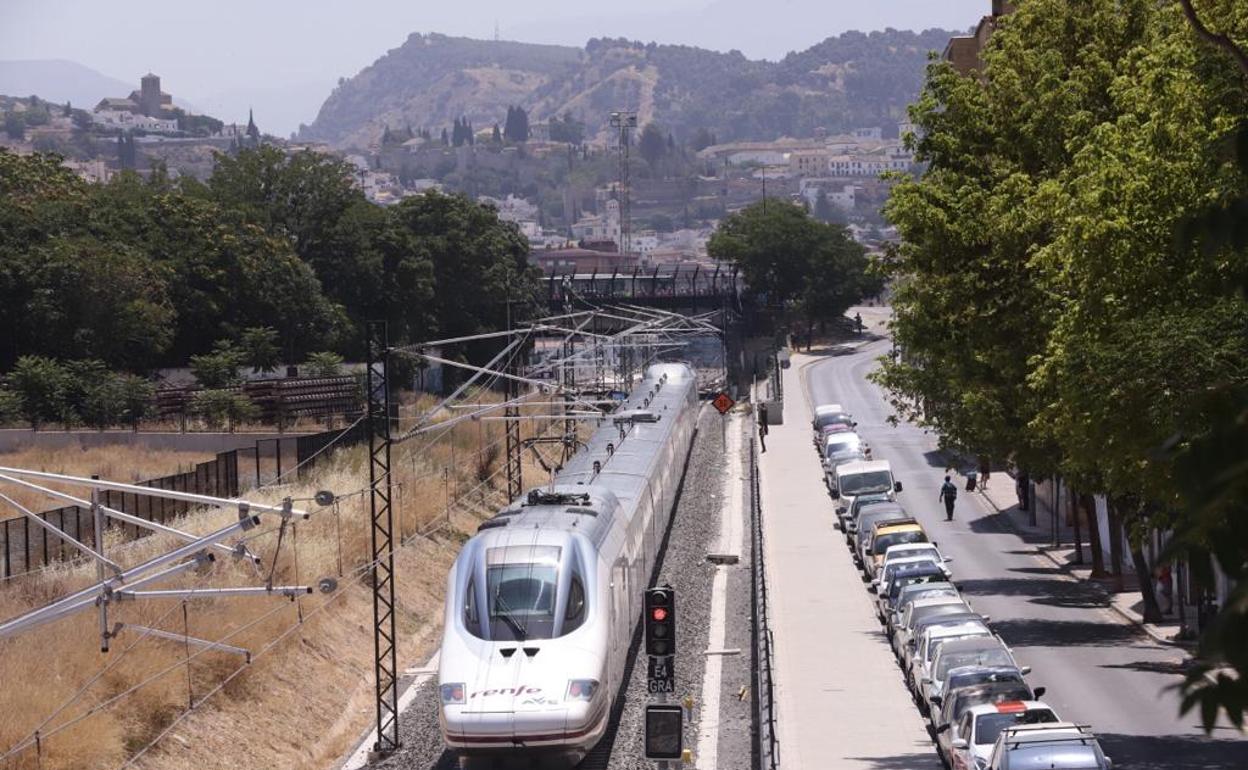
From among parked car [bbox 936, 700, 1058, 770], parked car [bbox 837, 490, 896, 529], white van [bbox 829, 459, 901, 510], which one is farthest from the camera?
white van [bbox 829, 459, 901, 510]

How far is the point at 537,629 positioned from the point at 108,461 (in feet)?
103

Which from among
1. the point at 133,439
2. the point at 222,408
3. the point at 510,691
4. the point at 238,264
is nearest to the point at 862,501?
the point at 222,408

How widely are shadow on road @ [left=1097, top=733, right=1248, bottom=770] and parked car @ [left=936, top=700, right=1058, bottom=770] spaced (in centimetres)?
129

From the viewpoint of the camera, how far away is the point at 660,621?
21562 mm

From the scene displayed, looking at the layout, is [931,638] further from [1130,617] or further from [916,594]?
[1130,617]

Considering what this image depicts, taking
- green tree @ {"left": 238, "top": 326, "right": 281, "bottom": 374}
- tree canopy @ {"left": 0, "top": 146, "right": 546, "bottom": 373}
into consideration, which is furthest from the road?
tree canopy @ {"left": 0, "top": 146, "right": 546, "bottom": 373}

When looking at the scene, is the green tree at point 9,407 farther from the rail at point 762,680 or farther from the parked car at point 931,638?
the parked car at point 931,638

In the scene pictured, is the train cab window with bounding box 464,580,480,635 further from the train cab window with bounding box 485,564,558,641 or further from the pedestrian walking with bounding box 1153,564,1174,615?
the pedestrian walking with bounding box 1153,564,1174,615

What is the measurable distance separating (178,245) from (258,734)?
52851 mm

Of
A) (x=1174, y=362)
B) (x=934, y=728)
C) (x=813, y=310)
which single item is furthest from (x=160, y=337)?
(x=813, y=310)

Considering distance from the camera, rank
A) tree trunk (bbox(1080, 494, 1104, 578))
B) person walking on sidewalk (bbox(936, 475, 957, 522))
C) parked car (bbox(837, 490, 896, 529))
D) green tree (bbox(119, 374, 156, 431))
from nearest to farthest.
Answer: tree trunk (bbox(1080, 494, 1104, 578))
parked car (bbox(837, 490, 896, 529))
person walking on sidewalk (bbox(936, 475, 957, 522))
green tree (bbox(119, 374, 156, 431))

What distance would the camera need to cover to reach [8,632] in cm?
2147

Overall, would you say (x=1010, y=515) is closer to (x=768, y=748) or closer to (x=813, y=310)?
(x=768, y=748)

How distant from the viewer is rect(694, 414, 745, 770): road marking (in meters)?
26.7
